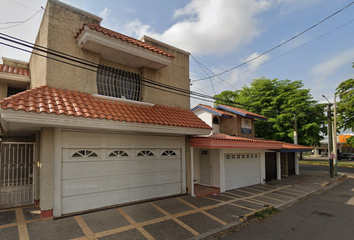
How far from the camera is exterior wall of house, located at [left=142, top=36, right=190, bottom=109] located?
865 cm

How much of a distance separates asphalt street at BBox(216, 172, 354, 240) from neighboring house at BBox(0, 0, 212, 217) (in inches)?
142

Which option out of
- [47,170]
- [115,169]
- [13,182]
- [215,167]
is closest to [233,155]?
[215,167]

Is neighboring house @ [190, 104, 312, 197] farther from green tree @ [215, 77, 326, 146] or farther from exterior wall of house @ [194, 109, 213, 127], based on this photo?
green tree @ [215, 77, 326, 146]

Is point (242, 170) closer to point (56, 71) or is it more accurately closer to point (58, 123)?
point (58, 123)

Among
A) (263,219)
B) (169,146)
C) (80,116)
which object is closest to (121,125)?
(80,116)

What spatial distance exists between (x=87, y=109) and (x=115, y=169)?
2358 millimetres

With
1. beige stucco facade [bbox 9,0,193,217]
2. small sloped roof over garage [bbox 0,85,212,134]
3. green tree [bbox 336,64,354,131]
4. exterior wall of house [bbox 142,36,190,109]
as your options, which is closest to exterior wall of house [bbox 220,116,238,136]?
exterior wall of house [bbox 142,36,190,109]

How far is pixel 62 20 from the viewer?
22.1 feet

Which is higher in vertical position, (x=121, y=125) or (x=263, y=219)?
(x=121, y=125)

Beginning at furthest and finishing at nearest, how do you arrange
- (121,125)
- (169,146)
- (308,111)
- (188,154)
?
(308,111), (188,154), (169,146), (121,125)

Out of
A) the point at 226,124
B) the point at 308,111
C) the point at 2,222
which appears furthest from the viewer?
the point at 308,111

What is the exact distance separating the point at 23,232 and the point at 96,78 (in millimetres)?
4963

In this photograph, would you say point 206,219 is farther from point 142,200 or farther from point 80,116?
point 80,116

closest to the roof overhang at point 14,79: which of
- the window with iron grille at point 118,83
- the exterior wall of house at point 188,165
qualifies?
the window with iron grille at point 118,83
